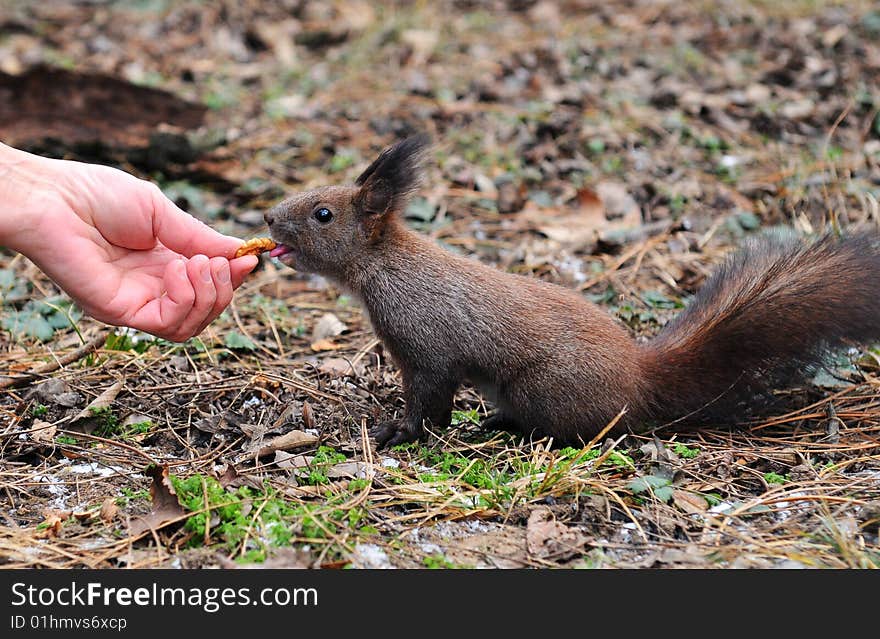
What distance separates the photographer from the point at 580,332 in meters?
3.89

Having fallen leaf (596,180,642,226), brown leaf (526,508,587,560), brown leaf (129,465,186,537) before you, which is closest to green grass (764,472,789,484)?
brown leaf (526,508,587,560)

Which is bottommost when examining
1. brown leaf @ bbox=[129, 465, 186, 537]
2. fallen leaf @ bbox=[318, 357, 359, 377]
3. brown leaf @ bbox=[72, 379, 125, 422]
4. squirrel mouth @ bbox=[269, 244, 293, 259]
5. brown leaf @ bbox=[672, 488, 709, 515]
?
brown leaf @ bbox=[72, 379, 125, 422]

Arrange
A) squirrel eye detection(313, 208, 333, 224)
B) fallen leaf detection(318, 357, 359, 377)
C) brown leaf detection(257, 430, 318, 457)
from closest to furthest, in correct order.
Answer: brown leaf detection(257, 430, 318, 457)
squirrel eye detection(313, 208, 333, 224)
fallen leaf detection(318, 357, 359, 377)

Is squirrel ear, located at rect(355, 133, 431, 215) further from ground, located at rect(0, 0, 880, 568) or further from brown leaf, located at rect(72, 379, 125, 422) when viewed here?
brown leaf, located at rect(72, 379, 125, 422)

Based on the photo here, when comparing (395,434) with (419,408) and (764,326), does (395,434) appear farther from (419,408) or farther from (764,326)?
(764,326)

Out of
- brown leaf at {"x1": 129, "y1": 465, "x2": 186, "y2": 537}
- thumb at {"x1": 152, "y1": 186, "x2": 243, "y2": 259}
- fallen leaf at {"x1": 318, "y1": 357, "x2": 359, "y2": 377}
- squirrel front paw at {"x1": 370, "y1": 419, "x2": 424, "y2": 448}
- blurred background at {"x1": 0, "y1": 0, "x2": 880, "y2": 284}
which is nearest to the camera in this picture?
brown leaf at {"x1": 129, "y1": 465, "x2": 186, "y2": 537}

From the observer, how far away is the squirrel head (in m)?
4.14

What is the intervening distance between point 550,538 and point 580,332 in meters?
1.14

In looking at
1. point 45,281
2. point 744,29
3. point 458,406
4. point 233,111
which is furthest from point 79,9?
point 458,406

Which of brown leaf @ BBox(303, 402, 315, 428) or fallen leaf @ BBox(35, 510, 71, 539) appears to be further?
brown leaf @ BBox(303, 402, 315, 428)

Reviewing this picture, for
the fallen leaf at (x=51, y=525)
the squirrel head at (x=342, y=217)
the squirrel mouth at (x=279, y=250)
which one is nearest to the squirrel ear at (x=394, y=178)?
the squirrel head at (x=342, y=217)

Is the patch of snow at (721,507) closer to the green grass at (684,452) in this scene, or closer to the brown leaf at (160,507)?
the green grass at (684,452)

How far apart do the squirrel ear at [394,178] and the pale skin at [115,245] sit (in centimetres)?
67

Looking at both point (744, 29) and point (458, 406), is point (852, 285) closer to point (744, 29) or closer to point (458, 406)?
point (458, 406)
